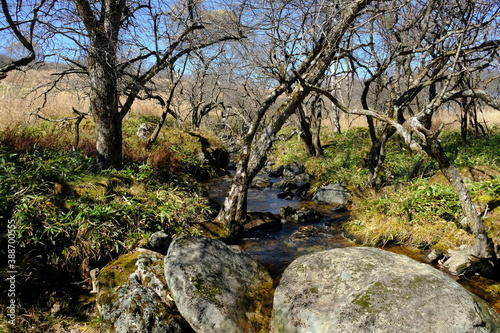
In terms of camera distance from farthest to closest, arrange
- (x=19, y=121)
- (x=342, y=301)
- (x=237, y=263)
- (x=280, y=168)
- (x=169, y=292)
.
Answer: (x=280, y=168), (x=19, y=121), (x=237, y=263), (x=169, y=292), (x=342, y=301)

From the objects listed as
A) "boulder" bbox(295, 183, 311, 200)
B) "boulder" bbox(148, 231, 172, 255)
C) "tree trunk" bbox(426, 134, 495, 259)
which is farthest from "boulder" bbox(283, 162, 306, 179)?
"boulder" bbox(148, 231, 172, 255)

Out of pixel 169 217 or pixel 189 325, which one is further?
pixel 169 217

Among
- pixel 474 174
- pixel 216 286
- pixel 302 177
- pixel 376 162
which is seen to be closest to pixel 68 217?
pixel 216 286

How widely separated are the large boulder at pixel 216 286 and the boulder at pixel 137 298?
0.20 metres

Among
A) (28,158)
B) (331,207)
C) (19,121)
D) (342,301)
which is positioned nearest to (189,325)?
(342,301)

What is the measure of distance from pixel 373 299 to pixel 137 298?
8.15ft

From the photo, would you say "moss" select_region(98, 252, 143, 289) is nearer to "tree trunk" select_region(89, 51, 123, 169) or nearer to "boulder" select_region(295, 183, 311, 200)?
"tree trunk" select_region(89, 51, 123, 169)

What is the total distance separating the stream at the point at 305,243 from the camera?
14.0 feet

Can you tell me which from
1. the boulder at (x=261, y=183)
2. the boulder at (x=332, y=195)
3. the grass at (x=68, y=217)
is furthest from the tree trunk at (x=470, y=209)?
the boulder at (x=261, y=183)

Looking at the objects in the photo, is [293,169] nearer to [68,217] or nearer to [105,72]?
[105,72]

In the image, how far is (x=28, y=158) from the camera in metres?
5.69

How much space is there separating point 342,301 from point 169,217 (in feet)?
10.8

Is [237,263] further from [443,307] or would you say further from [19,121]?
[19,121]

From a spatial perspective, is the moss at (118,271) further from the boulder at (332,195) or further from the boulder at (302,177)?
the boulder at (302,177)
